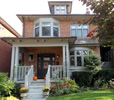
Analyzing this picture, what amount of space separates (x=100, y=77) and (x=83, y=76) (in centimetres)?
155

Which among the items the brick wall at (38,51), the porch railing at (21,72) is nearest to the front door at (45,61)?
the brick wall at (38,51)

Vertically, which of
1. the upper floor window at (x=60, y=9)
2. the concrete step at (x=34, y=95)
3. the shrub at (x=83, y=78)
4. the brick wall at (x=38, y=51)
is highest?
the upper floor window at (x=60, y=9)

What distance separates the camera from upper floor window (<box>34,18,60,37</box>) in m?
12.9

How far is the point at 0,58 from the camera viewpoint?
39.1ft

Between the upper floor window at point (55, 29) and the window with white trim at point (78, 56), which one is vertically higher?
the upper floor window at point (55, 29)

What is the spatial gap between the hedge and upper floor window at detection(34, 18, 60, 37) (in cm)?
490

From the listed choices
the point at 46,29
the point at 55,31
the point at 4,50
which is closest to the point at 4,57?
the point at 4,50

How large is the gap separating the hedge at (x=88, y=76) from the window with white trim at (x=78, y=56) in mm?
2131

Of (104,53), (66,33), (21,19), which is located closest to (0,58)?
(21,19)

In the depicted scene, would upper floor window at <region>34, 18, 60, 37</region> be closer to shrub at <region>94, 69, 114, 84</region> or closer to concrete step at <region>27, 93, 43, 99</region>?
shrub at <region>94, 69, 114, 84</region>

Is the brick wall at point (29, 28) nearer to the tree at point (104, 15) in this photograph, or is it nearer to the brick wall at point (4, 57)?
the brick wall at point (4, 57)

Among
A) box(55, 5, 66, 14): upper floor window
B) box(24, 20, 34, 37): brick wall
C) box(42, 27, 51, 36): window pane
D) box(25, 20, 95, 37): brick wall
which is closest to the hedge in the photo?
box(25, 20, 95, 37): brick wall

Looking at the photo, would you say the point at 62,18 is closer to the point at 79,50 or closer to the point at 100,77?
the point at 79,50

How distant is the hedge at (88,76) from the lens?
9633 millimetres
